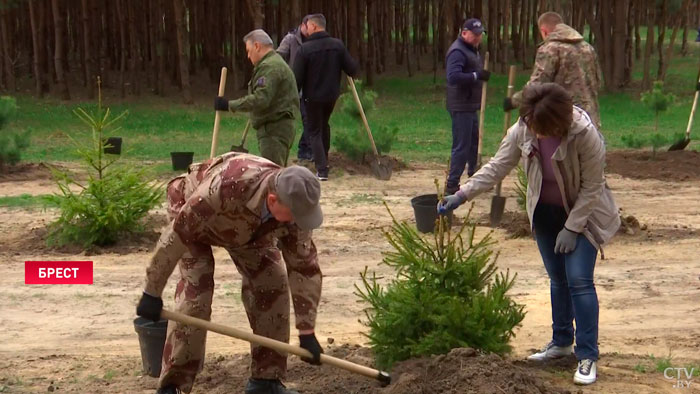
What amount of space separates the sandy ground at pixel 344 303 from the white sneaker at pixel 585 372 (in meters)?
0.05

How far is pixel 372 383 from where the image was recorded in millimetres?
5414

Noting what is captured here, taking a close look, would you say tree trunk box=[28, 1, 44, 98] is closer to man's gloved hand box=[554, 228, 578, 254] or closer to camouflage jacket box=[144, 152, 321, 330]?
camouflage jacket box=[144, 152, 321, 330]

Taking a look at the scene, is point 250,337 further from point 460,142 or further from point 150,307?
point 460,142

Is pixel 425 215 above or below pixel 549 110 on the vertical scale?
below

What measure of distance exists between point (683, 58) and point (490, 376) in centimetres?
2681

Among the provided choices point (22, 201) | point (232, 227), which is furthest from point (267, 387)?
point (22, 201)

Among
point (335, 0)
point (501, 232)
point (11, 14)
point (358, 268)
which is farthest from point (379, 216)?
point (11, 14)

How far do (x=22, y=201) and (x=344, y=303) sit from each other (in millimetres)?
5255

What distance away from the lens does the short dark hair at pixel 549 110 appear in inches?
197

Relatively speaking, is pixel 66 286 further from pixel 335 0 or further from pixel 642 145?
pixel 335 0

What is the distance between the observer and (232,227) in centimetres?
461

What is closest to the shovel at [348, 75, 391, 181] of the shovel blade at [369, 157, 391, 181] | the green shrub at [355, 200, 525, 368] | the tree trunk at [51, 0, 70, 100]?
the shovel blade at [369, 157, 391, 181]

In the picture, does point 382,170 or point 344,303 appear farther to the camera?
point 382,170

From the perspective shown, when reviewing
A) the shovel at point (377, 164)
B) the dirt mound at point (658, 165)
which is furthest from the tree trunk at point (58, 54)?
the dirt mound at point (658, 165)
